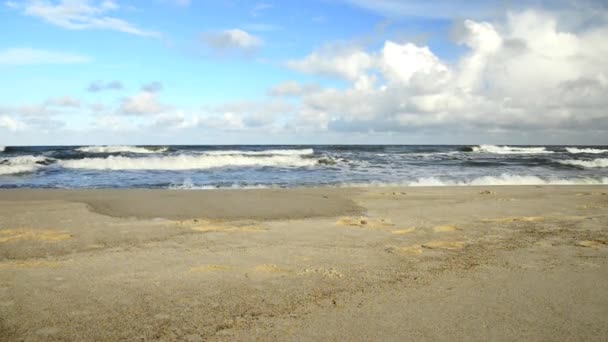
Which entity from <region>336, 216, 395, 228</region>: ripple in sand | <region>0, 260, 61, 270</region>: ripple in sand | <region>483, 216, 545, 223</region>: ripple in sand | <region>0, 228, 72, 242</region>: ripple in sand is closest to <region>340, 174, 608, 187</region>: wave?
<region>483, 216, 545, 223</region>: ripple in sand

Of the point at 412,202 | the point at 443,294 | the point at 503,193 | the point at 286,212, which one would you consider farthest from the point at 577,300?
the point at 503,193

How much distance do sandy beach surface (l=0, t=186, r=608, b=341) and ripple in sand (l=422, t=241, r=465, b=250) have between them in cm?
2

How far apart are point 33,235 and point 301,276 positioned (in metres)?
4.00

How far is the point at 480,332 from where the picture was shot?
285 cm

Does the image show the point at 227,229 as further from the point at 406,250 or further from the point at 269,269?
the point at 406,250

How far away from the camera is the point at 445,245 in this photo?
5289mm

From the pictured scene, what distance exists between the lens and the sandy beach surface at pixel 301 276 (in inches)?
115

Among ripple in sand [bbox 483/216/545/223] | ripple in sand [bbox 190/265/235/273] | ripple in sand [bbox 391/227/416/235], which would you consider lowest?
ripple in sand [bbox 190/265/235/273]

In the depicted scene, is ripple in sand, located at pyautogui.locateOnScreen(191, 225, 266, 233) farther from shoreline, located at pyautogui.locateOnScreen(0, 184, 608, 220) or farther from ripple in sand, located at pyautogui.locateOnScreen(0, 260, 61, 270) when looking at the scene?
ripple in sand, located at pyautogui.locateOnScreen(0, 260, 61, 270)

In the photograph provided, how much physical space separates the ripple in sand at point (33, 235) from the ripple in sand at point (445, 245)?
467cm

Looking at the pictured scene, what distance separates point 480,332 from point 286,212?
527 centimetres

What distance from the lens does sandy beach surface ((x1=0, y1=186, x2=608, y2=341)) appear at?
2.92 meters

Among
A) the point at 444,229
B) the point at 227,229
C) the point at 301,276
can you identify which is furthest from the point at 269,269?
the point at 444,229

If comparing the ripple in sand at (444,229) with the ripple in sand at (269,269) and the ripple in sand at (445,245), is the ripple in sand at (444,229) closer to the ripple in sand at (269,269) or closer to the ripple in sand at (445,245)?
the ripple in sand at (445,245)
